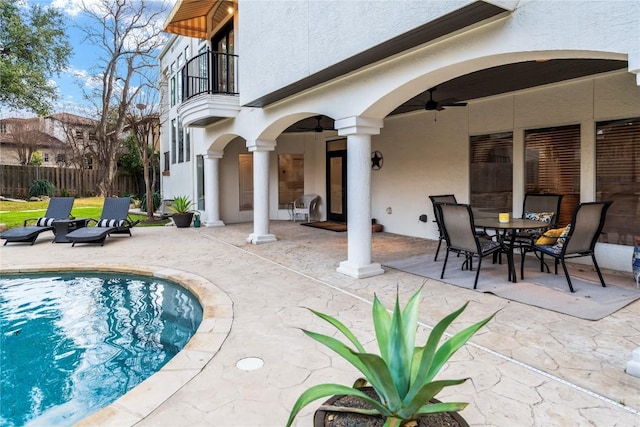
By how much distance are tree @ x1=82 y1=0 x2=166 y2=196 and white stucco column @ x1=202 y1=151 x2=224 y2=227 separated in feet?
20.2

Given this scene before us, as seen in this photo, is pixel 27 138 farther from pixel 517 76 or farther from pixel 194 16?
pixel 517 76

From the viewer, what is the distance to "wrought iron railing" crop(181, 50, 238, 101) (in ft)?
34.9

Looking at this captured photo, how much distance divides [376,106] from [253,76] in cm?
339

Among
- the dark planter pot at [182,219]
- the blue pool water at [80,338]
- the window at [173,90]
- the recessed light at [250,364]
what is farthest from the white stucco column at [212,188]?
the recessed light at [250,364]

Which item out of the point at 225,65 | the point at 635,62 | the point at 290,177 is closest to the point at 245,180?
the point at 290,177

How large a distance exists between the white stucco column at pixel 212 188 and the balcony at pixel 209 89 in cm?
110

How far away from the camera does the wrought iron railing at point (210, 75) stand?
1062 cm

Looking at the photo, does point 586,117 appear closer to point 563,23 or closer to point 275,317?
point 563,23

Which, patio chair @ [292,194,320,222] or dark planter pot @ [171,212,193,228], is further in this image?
patio chair @ [292,194,320,222]

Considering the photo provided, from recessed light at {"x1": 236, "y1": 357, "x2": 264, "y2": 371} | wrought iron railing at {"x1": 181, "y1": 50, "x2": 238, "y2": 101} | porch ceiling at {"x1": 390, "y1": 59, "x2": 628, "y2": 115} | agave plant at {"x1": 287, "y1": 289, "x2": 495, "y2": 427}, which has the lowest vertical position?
recessed light at {"x1": 236, "y1": 357, "x2": 264, "y2": 371}

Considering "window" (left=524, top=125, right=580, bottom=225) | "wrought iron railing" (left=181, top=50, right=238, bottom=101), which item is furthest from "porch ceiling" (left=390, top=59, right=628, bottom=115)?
"wrought iron railing" (left=181, top=50, right=238, bottom=101)

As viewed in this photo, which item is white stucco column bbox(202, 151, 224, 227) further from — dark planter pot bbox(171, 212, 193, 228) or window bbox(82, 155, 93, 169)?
window bbox(82, 155, 93, 169)

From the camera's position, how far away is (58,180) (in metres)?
21.0

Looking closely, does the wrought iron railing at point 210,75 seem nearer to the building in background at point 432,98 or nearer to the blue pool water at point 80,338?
the building in background at point 432,98
